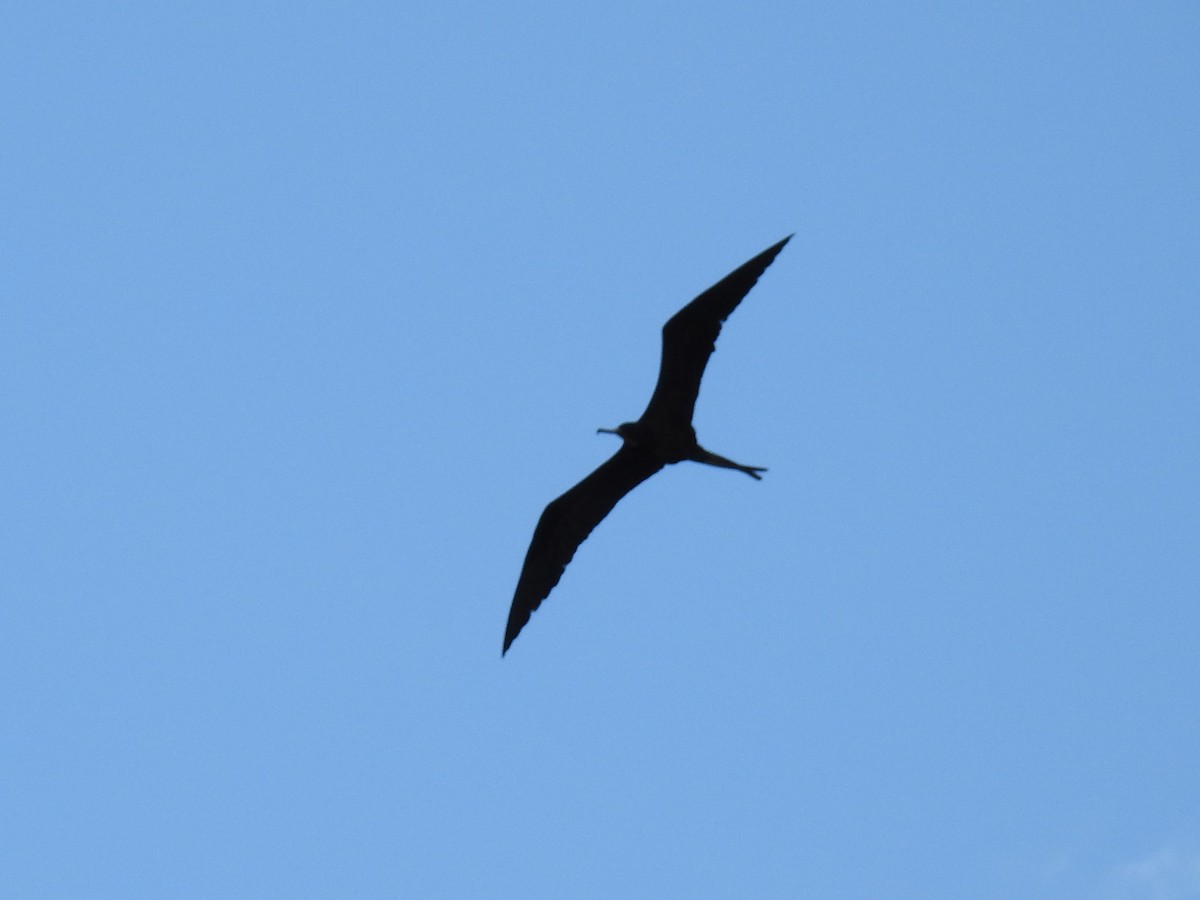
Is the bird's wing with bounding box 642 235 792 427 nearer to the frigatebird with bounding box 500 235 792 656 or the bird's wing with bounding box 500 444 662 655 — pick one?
the frigatebird with bounding box 500 235 792 656

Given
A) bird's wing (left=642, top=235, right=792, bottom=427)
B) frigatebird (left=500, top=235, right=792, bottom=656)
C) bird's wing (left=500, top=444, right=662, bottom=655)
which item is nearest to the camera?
bird's wing (left=642, top=235, right=792, bottom=427)

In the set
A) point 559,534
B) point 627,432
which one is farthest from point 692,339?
point 559,534

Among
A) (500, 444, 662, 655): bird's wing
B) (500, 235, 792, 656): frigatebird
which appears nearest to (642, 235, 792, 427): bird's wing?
(500, 235, 792, 656): frigatebird

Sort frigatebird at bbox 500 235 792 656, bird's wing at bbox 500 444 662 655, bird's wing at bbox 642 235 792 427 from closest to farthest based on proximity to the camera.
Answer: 1. bird's wing at bbox 642 235 792 427
2. frigatebird at bbox 500 235 792 656
3. bird's wing at bbox 500 444 662 655

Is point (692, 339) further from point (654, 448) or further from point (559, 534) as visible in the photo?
point (559, 534)

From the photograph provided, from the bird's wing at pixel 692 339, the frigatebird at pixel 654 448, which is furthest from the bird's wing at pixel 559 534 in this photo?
the bird's wing at pixel 692 339

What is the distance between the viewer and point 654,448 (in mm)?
18719

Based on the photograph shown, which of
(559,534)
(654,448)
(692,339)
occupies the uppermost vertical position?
(692,339)

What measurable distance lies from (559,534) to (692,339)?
128 inches

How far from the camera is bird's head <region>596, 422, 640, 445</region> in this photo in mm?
18562

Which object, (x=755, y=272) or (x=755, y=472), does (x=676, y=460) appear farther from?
(x=755, y=272)

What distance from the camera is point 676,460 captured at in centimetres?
Answer: 1878

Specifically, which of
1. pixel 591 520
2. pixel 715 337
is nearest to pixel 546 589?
pixel 591 520

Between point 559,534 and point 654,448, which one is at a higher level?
point 654,448
